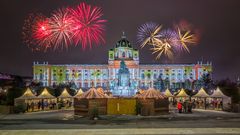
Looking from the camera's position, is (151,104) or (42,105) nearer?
(151,104)

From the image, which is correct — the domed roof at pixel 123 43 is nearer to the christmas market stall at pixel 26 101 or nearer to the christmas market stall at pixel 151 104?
the christmas market stall at pixel 26 101

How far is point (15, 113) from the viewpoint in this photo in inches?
1362

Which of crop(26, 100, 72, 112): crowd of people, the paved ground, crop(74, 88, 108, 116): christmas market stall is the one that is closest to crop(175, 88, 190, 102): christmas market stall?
crop(26, 100, 72, 112): crowd of people

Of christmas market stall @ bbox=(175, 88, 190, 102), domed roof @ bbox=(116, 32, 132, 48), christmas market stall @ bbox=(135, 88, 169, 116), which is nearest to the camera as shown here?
christmas market stall @ bbox=(135, 88, 169, 116)

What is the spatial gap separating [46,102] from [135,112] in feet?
66.1

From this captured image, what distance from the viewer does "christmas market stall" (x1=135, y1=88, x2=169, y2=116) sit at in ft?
101

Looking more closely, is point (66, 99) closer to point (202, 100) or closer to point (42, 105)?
point (42, 105)

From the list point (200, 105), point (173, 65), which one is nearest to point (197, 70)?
point (173, 65)

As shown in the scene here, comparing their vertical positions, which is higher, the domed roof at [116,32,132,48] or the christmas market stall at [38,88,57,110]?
the domed roof at [116,32,132,48]

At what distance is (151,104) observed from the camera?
102 feet

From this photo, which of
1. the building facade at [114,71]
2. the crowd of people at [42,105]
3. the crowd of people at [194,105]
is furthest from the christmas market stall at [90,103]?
the building facade at [114,71]

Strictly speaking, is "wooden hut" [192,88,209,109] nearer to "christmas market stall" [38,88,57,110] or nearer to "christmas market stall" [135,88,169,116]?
"christmas market stall" [135,88,169,116]

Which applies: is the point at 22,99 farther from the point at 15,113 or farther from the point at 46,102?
the point at 46,102

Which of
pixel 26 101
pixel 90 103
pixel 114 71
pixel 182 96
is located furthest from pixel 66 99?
pixel 114 71
